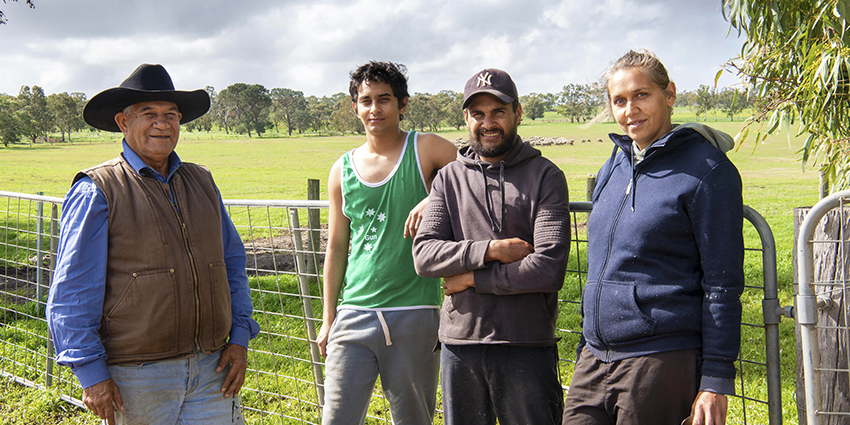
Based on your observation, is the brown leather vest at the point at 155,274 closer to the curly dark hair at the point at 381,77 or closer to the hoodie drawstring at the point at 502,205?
the curly dark hair at the point at 381,77

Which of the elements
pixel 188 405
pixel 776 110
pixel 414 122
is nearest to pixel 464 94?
pixel 188 405

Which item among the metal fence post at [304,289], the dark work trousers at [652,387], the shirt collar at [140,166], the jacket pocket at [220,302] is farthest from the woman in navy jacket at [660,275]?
the metal fence post at [304,289]

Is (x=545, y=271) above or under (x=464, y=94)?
under

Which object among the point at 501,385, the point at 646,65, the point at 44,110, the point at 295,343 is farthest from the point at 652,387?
the point at 44,110

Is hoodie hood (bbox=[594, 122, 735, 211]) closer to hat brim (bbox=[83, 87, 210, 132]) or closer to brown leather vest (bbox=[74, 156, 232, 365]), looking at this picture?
brown leather vest (bbox=[74, 156, 232, 365])

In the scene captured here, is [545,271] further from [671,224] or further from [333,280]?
[333,280]

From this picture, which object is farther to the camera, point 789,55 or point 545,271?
point 789,55

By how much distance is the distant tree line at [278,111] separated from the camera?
79.9m

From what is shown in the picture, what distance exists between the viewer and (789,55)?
20.1 ft

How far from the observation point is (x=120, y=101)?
274cm

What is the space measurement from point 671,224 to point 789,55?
5.29 m

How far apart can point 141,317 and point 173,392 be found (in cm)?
37

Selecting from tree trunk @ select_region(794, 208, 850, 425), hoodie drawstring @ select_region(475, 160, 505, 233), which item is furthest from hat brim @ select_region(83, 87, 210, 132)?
tree trunk @ select_region(794, 208, 850, 425)

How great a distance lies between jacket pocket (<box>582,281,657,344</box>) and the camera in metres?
2.03
